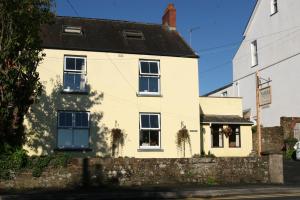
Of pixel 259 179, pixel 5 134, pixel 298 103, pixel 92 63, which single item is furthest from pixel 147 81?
pixel 298 103

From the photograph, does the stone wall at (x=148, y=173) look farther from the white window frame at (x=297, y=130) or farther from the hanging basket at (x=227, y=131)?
the white window frame at (x=297, y=130)

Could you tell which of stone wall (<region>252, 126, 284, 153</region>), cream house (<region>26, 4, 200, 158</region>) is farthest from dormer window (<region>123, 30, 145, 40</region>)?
stone wall (<region>252, 126, 284, 153</region>)

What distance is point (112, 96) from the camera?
25062 mm

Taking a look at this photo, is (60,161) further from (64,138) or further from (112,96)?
(112,96)

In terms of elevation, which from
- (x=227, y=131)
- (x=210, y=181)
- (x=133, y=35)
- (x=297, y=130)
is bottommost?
(x=210, y=181)

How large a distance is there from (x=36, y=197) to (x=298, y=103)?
25.4 meters

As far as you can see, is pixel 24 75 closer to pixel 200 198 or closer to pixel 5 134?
pixel 5 134

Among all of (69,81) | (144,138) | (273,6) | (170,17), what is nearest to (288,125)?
(273,6)

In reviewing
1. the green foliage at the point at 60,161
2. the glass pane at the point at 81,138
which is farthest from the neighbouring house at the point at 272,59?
the green foliage at the point at 60,161

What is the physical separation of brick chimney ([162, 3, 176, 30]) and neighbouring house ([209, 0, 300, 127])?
11848mm

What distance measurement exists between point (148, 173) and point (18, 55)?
24.5 feet

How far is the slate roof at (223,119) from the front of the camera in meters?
27.9

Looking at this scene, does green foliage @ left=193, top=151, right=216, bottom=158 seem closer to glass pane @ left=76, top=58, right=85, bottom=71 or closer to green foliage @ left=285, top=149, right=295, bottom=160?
glass pane @ left=76, top=58, right=85, bottom=71

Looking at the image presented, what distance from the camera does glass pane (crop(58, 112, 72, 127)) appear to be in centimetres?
2406
